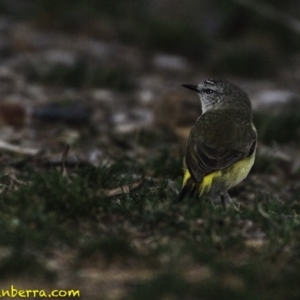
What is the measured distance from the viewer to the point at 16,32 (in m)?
13.8

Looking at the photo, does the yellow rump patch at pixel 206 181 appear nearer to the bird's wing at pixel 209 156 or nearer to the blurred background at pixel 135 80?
the bird's wing at pixel 209 156

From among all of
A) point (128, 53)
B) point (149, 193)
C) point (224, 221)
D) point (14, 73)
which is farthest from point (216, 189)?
point (128, 53)

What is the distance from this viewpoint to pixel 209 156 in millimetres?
6852

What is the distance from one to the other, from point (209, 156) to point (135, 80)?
19.4ft

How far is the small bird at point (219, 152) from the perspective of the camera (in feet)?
22.0

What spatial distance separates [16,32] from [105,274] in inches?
370

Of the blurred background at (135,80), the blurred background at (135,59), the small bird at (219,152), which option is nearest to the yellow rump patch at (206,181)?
the small bird at (219,152)

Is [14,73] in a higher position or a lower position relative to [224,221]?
higher

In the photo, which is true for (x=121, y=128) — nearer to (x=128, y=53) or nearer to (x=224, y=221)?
(x=128, y=53)

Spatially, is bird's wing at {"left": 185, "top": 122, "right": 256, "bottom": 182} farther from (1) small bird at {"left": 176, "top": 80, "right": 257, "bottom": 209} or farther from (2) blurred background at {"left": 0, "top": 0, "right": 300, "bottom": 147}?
(2) blurred background at {"left": 0, "top": 0, "right": 300, "bottom": 147}

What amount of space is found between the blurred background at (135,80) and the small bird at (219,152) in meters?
0.28

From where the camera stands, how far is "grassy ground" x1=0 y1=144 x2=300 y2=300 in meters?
4.69

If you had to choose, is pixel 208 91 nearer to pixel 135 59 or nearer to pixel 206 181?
pixel 206 181

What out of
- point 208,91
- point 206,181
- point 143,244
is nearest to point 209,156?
point 206,181
